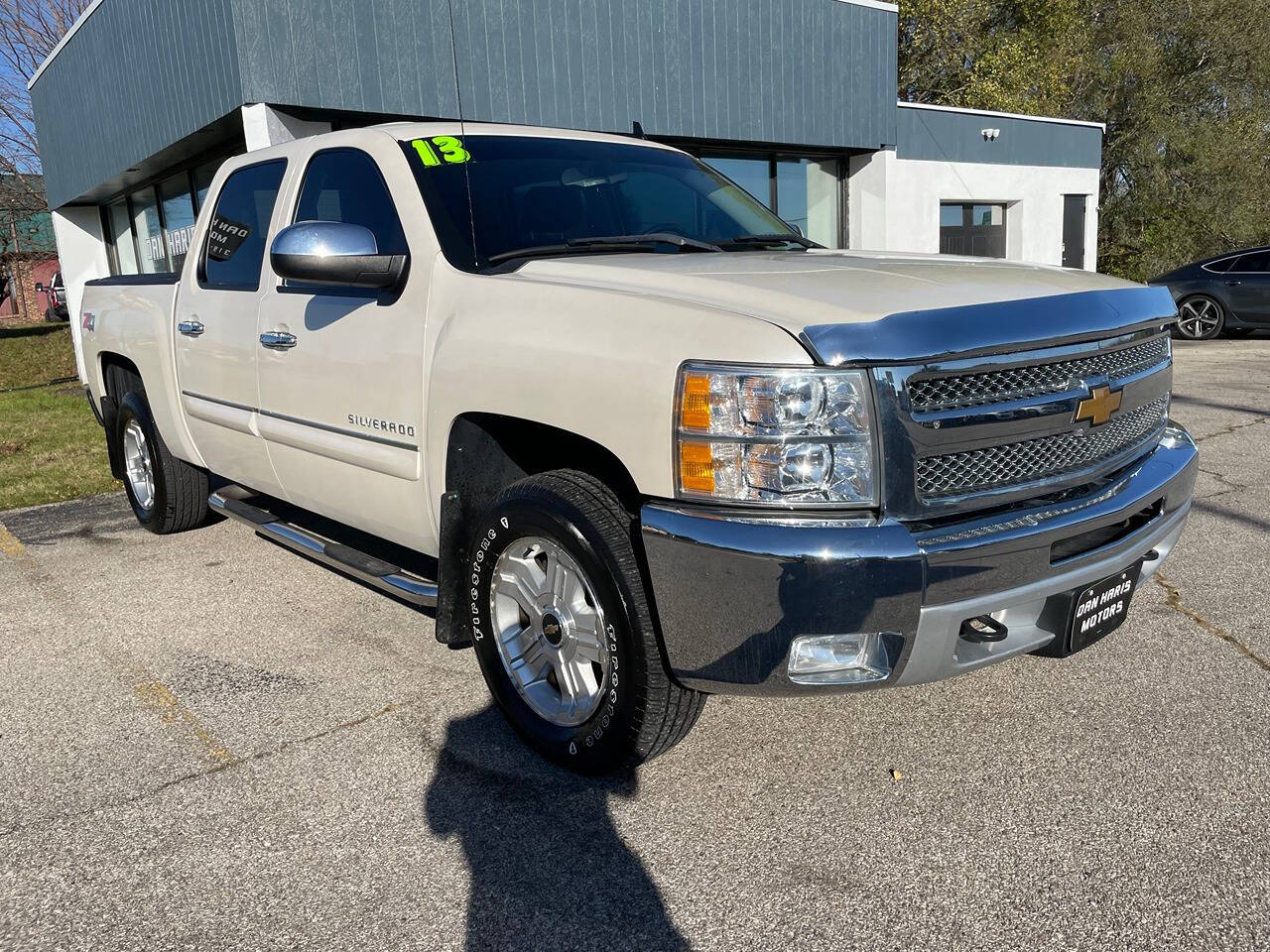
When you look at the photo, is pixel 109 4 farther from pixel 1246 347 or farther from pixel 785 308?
pixel 1246 347

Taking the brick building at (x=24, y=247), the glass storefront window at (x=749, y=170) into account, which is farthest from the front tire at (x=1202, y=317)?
the brick building at (x=24, y=247)

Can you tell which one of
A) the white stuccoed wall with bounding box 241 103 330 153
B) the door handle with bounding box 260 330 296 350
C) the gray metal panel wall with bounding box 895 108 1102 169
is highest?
the gray metal panel wall with bounding box 895 108 1102 169

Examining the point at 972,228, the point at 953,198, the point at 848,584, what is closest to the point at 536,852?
the point at 848,584

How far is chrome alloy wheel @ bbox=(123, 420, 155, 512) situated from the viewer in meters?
5.77

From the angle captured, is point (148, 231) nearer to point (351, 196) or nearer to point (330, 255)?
point (351, 196)

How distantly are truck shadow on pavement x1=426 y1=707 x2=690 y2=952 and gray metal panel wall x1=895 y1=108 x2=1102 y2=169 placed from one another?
1557cm

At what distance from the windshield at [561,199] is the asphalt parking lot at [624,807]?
1.58m

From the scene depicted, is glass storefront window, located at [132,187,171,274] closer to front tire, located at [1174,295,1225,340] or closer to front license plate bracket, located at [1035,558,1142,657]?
front tire, located at [1174,295,1225,340]

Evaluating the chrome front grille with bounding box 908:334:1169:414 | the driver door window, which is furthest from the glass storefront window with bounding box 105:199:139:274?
the chrome front grille with bounding box 908:334:1169:414

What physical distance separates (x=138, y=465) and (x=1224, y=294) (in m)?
14.6

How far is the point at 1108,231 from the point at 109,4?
27221 millimetres

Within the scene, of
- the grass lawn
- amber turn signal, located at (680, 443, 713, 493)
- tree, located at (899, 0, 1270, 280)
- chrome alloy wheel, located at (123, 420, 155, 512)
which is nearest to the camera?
amber turn signal, located at (680, 443, 713, 493)

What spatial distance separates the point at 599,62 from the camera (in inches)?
490

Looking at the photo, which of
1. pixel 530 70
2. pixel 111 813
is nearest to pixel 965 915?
pixel 111 813
